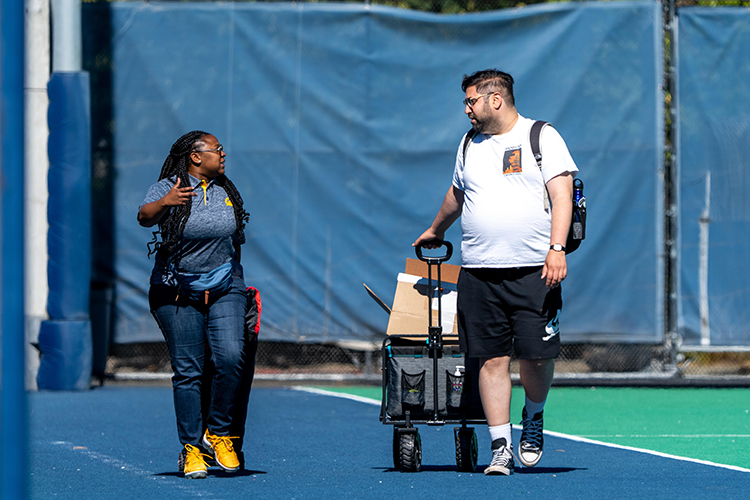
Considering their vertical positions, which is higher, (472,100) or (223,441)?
(472,100)

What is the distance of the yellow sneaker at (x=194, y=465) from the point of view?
573 cm

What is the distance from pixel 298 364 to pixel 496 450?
5001 mm

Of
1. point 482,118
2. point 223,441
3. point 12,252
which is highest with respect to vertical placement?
point 482,118

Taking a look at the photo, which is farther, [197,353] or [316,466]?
[316,466]

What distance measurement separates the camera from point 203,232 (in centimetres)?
578

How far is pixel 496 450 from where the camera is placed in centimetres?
565

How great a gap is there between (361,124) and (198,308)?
464cm

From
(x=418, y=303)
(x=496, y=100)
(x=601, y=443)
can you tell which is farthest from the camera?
(x=601, y=443)

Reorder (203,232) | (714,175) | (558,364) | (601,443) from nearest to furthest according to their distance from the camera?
(203,232) → (601,443) → (714,175) → (558,364)

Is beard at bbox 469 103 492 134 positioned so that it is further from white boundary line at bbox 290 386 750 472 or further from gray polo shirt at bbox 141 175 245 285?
white boundary line at bbox 290 386 750 472

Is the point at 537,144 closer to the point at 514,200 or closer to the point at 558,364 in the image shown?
the point at 514,200

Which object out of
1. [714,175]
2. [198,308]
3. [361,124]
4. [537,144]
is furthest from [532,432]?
[714,175]

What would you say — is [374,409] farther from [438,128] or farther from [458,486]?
[458,486]

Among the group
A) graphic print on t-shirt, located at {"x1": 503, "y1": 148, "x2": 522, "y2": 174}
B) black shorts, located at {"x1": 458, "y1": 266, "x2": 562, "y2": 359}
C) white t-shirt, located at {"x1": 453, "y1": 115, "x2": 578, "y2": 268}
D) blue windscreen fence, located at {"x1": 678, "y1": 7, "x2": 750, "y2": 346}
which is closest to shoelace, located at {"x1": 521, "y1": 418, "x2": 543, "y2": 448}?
black shorts, located at {"x1": 458, "y1": 266, "x2": 562, "y2": 359}
